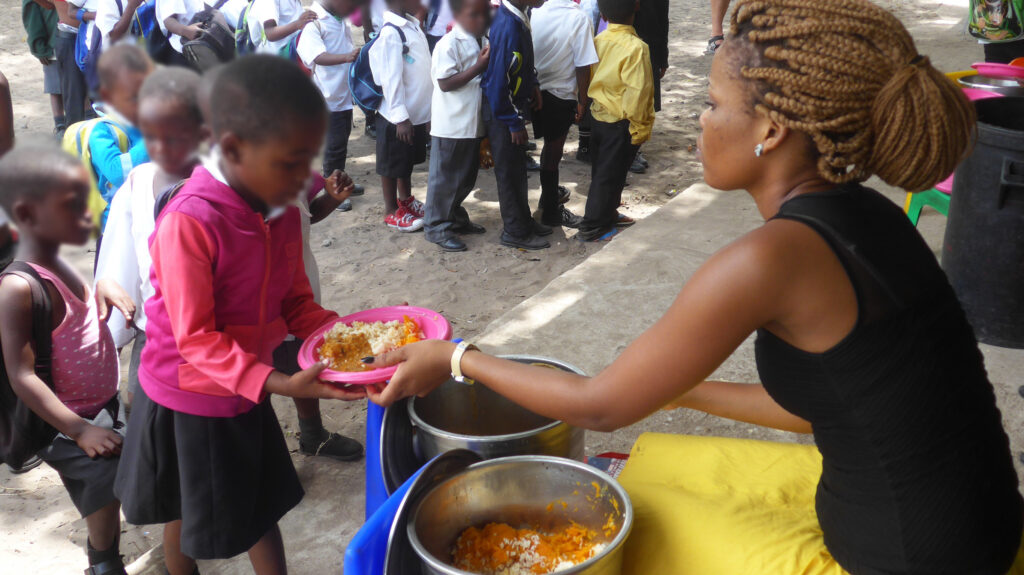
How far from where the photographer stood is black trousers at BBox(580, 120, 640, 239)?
5.45 metres

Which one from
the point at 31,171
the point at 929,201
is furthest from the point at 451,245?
the point at 31,171

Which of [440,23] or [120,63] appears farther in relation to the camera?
[440,23]

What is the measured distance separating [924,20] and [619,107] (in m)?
7.22

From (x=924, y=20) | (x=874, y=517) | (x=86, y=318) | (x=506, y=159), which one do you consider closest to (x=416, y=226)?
(x=506, y=159)

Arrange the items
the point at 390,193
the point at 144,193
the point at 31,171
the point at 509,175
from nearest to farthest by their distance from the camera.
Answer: the point at 31,171 → the point at 144,193 → the point at 509,175 → the point at 390,193

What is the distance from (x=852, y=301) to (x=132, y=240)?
5.60 ft

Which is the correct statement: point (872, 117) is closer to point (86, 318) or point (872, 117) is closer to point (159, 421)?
point (159, 421)

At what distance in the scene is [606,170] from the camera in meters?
5.56

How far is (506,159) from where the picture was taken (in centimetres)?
548

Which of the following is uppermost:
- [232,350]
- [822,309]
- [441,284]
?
[822,309]

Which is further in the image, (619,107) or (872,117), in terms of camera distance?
(619,107)

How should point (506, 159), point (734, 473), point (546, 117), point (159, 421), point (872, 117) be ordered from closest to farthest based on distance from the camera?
point (872, 117) < point (734, 473) < point (159, 421) < point (506, 159) < point (546, 117)

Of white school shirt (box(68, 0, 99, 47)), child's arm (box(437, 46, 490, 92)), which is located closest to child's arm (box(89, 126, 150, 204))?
white school shirt (box(68, 0, 99, 47))

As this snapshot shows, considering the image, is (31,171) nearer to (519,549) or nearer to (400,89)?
(519,549)
